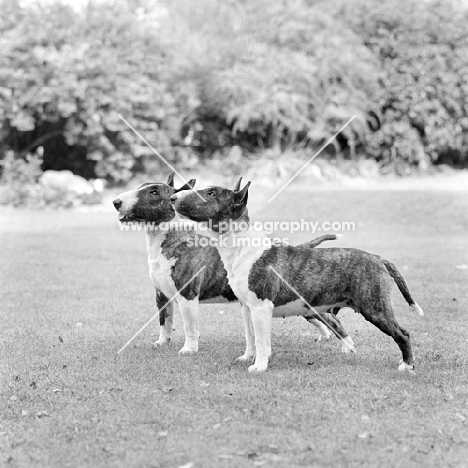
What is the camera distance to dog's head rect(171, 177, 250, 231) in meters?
6.42

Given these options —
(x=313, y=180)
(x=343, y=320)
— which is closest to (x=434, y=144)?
(x=313, y=180)

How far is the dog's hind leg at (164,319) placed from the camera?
7508 mm

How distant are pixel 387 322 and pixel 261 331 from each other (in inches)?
42.2

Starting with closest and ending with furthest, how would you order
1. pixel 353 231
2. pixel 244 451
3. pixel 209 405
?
1. pixel 244 451
2. pixel 209 405
3. pixel 353 231

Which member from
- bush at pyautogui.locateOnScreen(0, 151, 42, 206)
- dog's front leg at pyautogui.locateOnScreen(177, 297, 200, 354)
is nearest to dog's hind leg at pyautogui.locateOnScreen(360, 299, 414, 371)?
dog's front leg at pyautogui.locateOnScreen(177, 297, 200, 354)

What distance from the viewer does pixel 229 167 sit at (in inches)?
1125

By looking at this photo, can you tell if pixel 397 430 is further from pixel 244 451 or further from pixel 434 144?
pixel 434 144

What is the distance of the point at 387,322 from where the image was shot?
20.9 feet

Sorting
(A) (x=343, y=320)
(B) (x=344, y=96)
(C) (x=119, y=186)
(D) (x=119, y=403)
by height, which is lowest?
(C) (x=119, y=186)

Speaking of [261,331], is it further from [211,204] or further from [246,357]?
[211,204]

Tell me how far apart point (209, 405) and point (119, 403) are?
0.68 meters

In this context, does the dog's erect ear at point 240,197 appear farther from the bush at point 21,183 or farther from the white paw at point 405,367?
the bush at point 21,183

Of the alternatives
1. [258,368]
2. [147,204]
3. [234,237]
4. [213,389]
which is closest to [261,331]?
[258,368]

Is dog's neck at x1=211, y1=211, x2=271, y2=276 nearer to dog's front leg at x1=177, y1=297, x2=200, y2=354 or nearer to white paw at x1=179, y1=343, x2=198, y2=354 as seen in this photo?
dog's front leg at x1=177, y1=297, x2=200, y2=354
